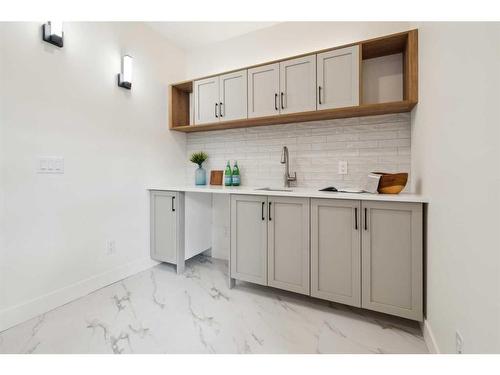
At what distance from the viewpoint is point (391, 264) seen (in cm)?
162

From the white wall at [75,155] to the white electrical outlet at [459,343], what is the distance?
247cm

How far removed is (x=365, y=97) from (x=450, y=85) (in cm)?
117

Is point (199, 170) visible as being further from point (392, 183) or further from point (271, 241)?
point (392, 183)

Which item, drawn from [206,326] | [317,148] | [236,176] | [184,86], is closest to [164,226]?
[236,176]

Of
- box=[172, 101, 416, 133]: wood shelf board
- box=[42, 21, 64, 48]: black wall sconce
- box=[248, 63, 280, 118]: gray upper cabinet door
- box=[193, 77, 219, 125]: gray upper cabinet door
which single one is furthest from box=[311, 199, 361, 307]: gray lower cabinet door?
box=[42, 21, 64, 48]: black wall sconce

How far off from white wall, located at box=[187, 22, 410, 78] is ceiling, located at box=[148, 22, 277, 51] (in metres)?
0.06

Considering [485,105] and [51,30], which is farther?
[51,30]

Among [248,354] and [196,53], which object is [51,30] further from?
[248,354]

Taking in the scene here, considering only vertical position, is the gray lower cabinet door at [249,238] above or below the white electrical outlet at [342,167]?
below

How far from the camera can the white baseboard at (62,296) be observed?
164cm

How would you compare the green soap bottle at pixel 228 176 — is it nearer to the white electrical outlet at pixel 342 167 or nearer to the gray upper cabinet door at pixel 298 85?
the gray upper cabinet door at pixel 298 85

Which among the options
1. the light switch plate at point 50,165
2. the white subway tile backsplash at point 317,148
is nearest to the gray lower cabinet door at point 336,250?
the white subway tile backsplash at point 317,148
